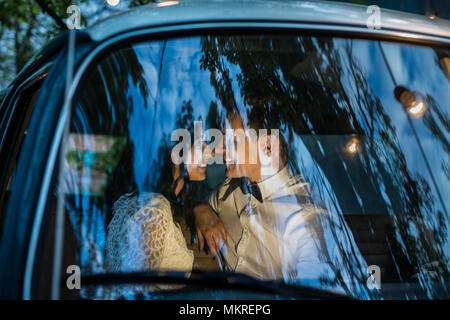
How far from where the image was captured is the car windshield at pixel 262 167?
4.17ft

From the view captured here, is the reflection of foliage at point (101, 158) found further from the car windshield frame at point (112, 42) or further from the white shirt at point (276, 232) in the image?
the white shirt at point (276, 232)

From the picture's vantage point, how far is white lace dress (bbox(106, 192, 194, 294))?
1.26 metres

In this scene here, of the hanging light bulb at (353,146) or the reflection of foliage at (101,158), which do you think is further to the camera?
the hanging light bulb at (353,146)

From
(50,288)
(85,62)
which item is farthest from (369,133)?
(50,288)

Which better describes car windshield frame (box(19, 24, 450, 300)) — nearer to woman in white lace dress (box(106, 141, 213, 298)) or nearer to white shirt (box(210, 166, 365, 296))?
woman in white lace dress (box(106, 141, 213, 298))

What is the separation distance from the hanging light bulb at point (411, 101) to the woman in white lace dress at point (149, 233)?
2.56 ft

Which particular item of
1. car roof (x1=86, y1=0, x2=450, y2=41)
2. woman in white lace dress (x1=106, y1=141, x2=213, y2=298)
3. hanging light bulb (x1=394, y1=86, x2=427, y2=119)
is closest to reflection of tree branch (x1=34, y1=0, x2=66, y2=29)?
car roof (x1=86, y1=0, x2=450, y2=41)

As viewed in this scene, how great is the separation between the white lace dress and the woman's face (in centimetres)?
15

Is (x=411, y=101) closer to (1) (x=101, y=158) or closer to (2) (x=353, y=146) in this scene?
(2) (x=353, y=146)

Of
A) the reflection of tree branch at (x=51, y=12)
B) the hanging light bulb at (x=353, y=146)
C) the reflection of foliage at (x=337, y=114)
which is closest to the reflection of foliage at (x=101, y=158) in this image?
the reflection of foliage at (x=337, y=114)

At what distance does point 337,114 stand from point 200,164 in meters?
0.61

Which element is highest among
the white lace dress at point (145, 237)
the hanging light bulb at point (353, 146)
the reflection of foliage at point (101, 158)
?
the hanging light bulb at point (353, 146)

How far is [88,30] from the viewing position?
1.25 m

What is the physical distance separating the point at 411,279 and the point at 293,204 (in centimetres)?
47
